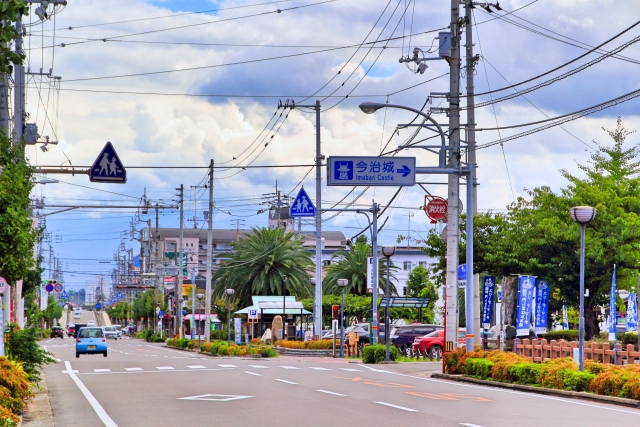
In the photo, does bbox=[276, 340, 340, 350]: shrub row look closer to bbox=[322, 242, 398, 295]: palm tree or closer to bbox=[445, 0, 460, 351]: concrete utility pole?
bbox=[445, 0, 460, 351]: concrete utility pole

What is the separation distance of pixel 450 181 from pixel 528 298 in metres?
7.15

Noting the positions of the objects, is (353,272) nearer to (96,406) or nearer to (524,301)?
(524,301)

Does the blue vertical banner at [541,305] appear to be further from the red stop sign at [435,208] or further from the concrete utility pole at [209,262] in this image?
the concrete utility pole at [209,262]

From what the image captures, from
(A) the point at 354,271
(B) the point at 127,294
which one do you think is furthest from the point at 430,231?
(B) the point at 127,294

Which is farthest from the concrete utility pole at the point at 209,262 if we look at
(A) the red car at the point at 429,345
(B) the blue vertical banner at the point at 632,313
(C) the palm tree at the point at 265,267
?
(B) the blue vertical banner at the point at 632,313

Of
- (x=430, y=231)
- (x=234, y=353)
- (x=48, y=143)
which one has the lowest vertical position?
(x=234, y=353)

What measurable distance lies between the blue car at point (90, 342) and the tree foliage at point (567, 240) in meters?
20.2

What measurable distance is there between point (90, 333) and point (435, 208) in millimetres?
24872

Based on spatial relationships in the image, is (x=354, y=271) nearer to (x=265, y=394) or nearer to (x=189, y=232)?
(x=265, y=394)

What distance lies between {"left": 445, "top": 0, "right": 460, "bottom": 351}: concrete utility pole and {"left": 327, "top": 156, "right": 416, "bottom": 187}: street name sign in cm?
178

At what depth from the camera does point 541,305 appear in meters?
35.6

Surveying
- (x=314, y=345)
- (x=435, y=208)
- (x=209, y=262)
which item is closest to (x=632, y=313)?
(x=435, y=208)

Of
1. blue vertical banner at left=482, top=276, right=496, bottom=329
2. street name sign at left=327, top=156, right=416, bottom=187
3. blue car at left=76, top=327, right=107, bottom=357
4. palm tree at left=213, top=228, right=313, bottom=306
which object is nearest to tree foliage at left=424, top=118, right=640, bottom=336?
blue vertical banner at left=482, top=276, right=496, bottom=329

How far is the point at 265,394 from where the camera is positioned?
1992cm
